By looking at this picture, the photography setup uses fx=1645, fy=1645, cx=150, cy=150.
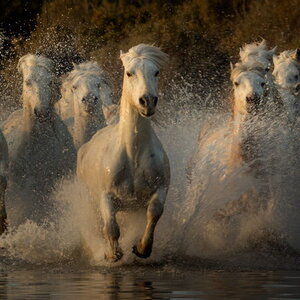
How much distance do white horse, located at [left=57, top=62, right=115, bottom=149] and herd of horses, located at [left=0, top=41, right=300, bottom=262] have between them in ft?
0.04

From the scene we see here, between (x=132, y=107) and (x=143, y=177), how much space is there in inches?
27.7

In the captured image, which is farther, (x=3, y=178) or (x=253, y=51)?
(x=253, y=51)

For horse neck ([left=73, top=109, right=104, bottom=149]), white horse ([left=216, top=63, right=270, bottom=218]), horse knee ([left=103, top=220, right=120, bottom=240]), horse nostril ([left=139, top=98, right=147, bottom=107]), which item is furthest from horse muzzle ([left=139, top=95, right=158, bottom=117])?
horse neck ([left=73, top=109, right=104, bottom=149])

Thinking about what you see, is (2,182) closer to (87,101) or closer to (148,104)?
(87,101)

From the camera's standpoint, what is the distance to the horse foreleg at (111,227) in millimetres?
16047

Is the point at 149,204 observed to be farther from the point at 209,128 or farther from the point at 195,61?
the point at 195,61

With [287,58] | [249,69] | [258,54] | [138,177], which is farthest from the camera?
[287,58]

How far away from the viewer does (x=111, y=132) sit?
16781mm

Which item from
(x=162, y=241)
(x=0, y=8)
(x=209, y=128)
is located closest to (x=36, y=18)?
(x=0, y=8)

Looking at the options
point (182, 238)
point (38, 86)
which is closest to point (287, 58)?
point (38, 86)

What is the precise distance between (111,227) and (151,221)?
40cm

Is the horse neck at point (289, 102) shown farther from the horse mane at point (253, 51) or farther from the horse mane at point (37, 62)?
the horse mane at point (37, 62)

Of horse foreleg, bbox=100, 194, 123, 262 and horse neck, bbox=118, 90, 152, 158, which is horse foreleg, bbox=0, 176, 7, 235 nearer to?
horse foreleg, bbox=100, 194, 123, 262

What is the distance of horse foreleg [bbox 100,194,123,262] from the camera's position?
16.0 meters
